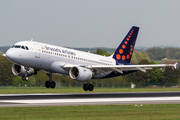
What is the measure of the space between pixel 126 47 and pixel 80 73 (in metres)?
17.1

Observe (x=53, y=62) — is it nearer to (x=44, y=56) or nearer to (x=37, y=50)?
(x=44, y=56)

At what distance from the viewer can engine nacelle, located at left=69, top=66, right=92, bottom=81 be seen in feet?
139

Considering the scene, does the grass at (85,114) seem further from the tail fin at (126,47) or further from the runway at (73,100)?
the tail fin at (126,47)

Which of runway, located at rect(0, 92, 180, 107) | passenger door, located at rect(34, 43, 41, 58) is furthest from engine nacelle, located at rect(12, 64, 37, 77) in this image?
runway, located at rect(0, 92, 180, 107)

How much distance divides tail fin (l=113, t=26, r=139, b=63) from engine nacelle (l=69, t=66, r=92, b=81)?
13.0 meters

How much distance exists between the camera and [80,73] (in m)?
42.2

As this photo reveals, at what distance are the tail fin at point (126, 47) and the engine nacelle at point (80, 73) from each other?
12960 millimetres

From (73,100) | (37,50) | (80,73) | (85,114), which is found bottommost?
(85,114)

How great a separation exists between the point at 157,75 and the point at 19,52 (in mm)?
67261

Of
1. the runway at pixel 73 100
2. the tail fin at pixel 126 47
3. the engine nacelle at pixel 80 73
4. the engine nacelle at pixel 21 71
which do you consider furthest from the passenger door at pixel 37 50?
the tail fin at pixel 126 47

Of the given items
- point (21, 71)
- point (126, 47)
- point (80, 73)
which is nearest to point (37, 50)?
point (21, 71)

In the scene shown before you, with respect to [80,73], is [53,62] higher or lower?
higher

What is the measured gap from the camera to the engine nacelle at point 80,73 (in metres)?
42.4

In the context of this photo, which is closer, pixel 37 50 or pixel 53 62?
pixel 37 50
